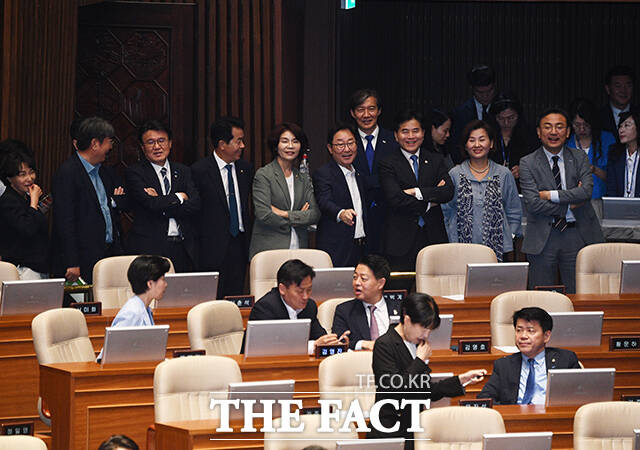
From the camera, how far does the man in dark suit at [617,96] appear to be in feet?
28.1

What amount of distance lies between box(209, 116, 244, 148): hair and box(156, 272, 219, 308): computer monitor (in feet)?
4.16

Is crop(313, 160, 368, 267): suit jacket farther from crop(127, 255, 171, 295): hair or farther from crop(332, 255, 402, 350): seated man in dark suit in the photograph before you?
crop(127, 255, 171, 295): hair

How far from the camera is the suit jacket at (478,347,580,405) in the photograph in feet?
17.5

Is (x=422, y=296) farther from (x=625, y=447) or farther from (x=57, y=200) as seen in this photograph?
(x=57, y=200)

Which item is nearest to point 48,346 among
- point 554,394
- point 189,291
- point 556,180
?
point 189,291

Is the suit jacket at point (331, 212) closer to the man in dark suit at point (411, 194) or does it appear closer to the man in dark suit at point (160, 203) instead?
the man in dark suit at point (411, 194)

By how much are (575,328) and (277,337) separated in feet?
4.90

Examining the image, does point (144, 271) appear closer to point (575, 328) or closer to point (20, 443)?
point (20, 443)

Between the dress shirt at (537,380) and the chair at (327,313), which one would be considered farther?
the chair at (327,313)

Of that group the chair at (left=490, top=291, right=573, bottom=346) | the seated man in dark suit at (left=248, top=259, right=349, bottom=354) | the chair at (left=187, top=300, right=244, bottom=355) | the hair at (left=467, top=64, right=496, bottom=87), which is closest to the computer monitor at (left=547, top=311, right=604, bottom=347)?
the chair at (left=490, top=291, right=573, bottom=346)

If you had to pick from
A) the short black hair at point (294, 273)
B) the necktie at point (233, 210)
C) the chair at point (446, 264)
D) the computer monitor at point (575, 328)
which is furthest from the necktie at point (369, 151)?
the computer monitor at point (575, 328)

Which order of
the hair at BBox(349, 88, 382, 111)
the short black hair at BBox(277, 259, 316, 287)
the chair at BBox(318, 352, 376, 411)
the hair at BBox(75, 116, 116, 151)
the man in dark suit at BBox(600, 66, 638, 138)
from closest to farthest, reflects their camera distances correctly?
the chair at BBox(318, 352, 376, 411)
the short black hair at BBox(277, 259, 316, 287)
the hair at BBox(75, 116, 116, 151)
the hair at BBox(349, 88, 382, 111)
the man in dark suit at BBox(600, 66, 638, 138)

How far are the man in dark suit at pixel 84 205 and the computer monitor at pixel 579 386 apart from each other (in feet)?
9.69

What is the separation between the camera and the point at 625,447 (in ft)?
15.4
